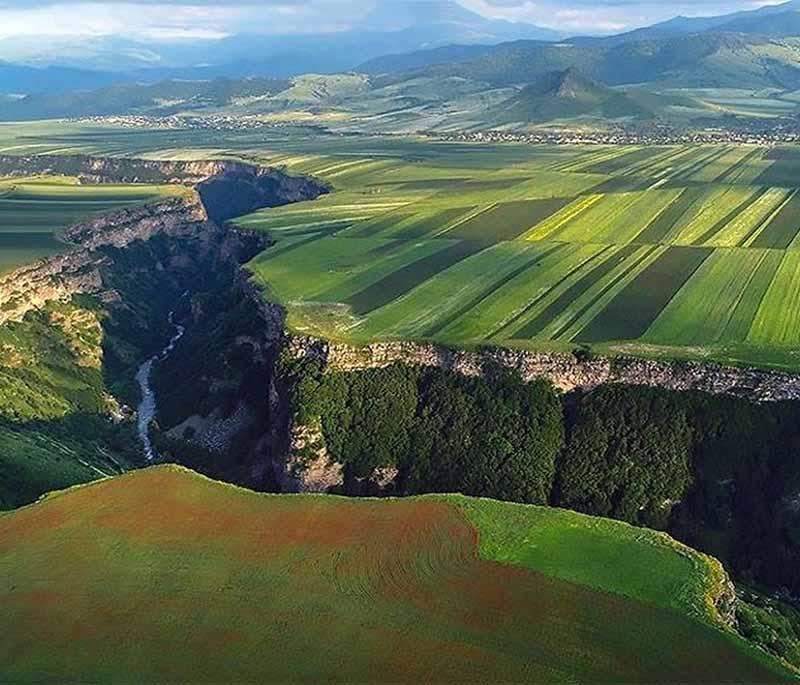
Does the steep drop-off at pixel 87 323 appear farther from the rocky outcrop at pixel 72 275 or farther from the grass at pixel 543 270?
the grass at pixel 543 270

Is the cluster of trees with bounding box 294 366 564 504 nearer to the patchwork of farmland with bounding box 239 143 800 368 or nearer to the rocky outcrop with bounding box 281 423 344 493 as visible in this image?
the rocky outcrop with bounding box 281 423 344 493

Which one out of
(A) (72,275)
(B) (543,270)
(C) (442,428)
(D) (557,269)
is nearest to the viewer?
(C) (442,428)

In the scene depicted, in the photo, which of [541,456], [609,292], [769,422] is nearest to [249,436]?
[541,456]

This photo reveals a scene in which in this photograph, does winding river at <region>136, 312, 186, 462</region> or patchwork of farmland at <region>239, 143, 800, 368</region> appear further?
winding river at <region>136, 312, 186, 462</region>

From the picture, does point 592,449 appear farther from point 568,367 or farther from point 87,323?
point 87,323

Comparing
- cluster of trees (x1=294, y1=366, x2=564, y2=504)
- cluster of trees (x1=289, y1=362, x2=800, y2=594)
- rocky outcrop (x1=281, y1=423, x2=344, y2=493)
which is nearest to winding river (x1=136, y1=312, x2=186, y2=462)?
rocky outcrop (x1=281, y1=423, x2=344, y2=493)

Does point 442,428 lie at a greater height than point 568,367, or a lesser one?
lesser

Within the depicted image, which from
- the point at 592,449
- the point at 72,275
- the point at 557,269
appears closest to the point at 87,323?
the point at 72,275
